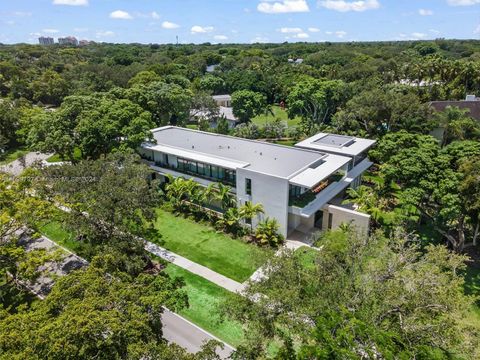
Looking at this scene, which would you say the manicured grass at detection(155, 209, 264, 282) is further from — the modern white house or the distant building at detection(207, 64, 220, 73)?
the distant building at detection(207, 64, 220, 73)

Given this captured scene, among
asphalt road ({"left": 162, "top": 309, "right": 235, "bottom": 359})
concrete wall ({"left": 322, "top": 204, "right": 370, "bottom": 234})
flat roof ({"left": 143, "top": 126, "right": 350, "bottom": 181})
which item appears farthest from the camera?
flat roof ({"left": 143, "top": 126, "right": 350, "bottom": 181})

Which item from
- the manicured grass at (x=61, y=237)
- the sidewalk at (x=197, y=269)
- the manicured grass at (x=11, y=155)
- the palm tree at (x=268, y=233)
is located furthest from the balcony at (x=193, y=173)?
the manicured grass at (x=11, y=155)

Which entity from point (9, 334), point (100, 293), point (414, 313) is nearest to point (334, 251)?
point (414, 313)

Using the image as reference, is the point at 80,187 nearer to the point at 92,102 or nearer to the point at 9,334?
the point at 9,334

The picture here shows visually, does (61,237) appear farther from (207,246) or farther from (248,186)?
(248,186)

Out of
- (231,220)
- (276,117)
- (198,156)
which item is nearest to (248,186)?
(231,220)

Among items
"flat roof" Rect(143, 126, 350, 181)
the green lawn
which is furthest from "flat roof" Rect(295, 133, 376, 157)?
the green lawn
